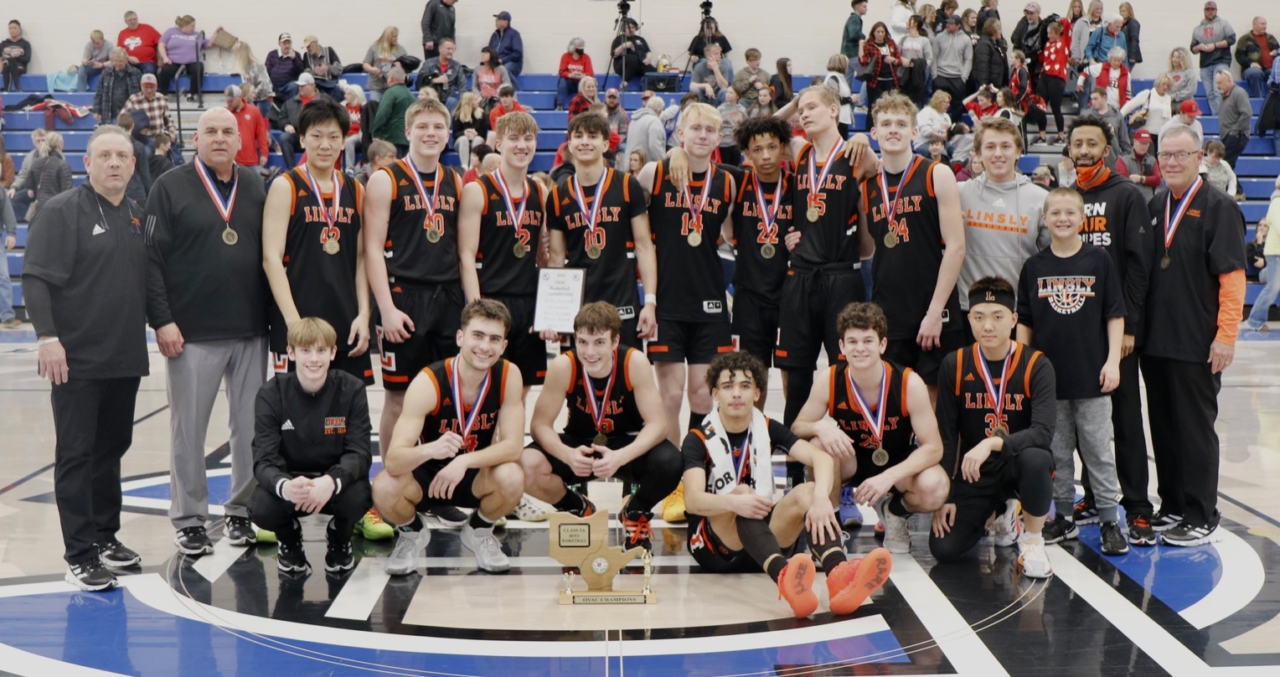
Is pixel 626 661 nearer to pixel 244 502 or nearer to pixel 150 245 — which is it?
pixel 244 502

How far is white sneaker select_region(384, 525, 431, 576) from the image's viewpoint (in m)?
4.57

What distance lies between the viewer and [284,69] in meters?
15.7

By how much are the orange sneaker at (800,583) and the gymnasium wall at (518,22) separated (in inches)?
589

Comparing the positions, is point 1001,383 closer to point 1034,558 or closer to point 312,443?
point 1034,558

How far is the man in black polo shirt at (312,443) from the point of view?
4.43 m

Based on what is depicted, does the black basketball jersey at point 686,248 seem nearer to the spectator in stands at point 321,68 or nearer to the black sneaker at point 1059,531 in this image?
the black sneaker at point 1059,531

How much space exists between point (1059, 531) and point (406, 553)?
2958mm

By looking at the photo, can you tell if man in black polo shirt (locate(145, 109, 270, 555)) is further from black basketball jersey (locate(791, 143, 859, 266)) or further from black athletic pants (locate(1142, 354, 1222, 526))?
black athletic pants (locate(1142, 354, 1222, 526))

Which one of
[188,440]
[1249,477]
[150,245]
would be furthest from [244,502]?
[1249,477]

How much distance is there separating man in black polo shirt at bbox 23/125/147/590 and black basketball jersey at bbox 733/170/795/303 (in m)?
2.79

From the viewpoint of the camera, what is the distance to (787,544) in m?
4.49

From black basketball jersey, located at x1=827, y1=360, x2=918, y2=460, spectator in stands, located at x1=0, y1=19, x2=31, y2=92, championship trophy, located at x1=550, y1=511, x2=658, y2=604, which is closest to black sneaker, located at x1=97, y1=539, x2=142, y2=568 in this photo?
championship trophy, located at x1=550, y1=511, x2=658, y2=604

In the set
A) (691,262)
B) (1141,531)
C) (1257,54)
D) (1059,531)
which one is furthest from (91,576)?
(1257,54)

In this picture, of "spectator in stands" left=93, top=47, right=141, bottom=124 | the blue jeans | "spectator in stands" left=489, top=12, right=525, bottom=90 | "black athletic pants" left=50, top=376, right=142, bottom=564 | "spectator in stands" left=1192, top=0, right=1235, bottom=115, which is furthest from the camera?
"spectator in stands" left=1192, top=0, right=1235, bottom=115
